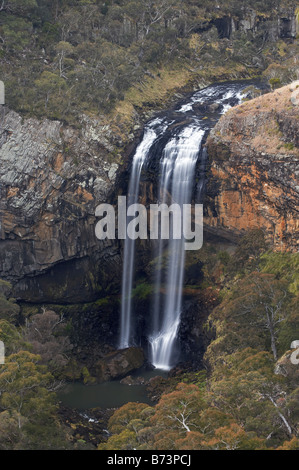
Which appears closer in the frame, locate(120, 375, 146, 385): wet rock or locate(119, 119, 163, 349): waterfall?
locate(120, 375, 146, 385): wet rock

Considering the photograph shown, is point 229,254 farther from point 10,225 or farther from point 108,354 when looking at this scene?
point 10,225

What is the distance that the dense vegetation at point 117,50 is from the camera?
193ft

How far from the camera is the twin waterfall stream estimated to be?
175ft

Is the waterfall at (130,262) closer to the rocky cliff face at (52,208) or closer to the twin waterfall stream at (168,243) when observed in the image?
the twin waterfall stream at (168,243)

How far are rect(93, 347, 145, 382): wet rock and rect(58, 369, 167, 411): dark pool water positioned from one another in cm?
70

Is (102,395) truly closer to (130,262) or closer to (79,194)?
(130,262)

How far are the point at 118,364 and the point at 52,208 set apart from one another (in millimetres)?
13918

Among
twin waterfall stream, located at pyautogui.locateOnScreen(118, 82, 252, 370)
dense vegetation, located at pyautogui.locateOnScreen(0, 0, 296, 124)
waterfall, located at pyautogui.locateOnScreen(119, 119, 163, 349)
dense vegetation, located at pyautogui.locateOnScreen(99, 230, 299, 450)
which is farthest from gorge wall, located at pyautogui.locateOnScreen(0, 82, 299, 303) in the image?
dense vegetation, located at pyautogui.locateOnScreen(99, 230, 299, 450)

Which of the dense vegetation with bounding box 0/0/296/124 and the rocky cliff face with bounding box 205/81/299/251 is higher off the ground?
the dense vegetation with bounding box 0/0/296/124

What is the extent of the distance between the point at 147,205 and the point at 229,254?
821 centimetres

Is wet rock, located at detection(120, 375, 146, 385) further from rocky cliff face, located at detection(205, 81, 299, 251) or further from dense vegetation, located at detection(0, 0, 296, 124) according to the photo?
dense vegetation, located at detection(0, 0, 296, 124)

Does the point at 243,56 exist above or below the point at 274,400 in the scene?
above
